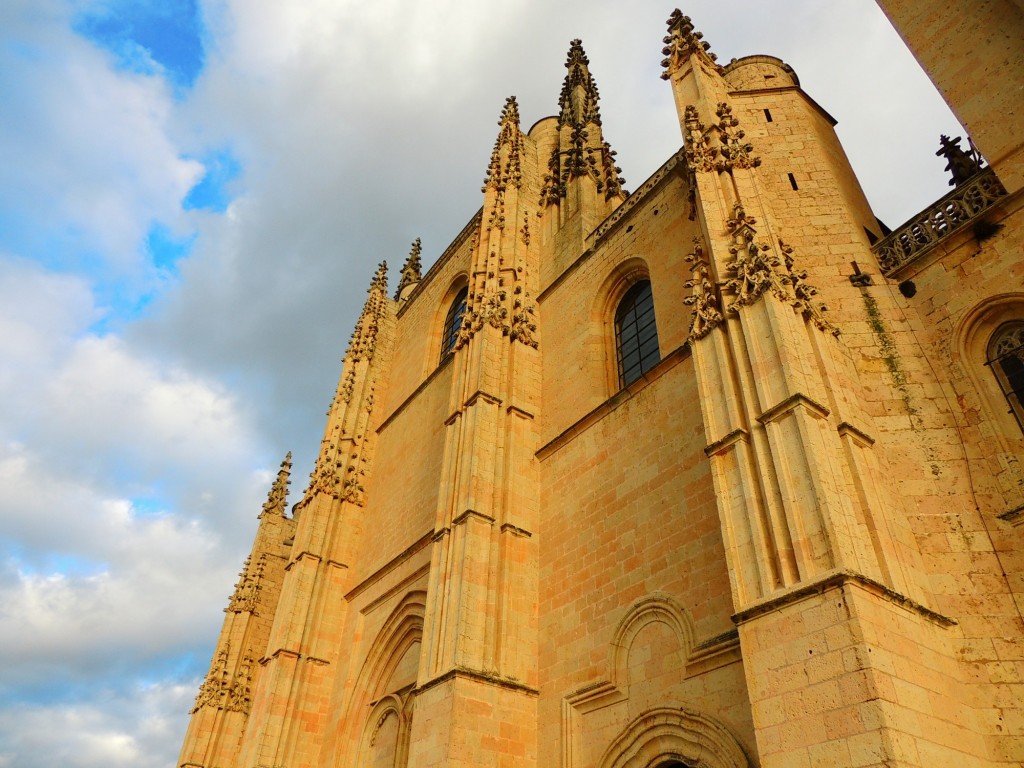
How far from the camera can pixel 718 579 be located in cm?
771

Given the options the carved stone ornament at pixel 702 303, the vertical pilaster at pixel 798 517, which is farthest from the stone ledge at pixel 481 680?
the carved stone ornament at pixel 702 303

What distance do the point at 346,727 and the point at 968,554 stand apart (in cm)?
1033

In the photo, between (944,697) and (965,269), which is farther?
(965,269)

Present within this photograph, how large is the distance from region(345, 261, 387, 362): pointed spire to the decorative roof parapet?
551 inches

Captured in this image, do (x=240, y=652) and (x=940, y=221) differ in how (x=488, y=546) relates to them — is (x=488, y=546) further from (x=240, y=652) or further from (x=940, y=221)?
(x=240, y=652)

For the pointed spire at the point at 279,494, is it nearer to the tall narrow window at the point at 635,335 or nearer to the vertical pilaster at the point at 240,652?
the vertical pilaster at the point at 240,652

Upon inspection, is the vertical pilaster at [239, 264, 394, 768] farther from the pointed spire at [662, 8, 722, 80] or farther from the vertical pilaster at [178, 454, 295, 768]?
the pointed spire at [662, 8, 722, 80]

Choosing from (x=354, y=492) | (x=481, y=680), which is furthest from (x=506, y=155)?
(x=481, y=680)

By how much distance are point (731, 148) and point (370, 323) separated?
13.4 metres

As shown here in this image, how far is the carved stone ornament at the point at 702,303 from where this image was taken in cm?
780

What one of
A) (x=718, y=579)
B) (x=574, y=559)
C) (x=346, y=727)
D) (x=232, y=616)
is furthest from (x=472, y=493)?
(x=232, y=616)

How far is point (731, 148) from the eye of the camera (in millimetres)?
9391

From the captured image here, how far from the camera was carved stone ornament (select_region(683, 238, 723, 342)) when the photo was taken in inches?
307

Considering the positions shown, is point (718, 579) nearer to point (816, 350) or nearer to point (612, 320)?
point (816, 350)
